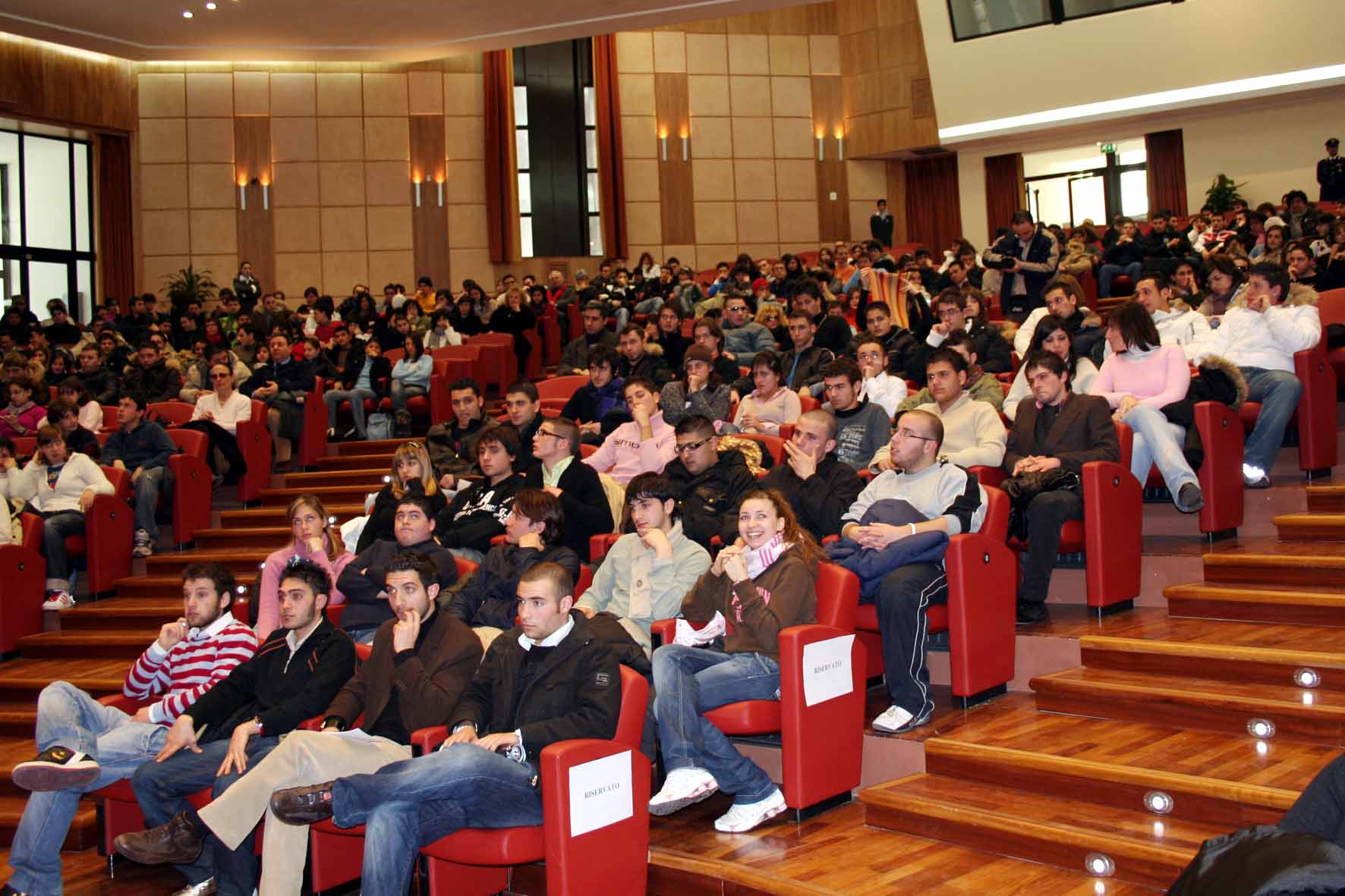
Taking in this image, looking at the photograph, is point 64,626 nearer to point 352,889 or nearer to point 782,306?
point 352,889

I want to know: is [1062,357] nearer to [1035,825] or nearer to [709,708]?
[709,708]

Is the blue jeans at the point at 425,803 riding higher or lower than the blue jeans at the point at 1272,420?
lower

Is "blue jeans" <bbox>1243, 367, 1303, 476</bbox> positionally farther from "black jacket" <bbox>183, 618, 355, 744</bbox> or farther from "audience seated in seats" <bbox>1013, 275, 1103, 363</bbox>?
"black jacket" <bbox>183, 618, 355, 744</bbox>

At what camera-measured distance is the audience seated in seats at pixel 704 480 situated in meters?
4.65

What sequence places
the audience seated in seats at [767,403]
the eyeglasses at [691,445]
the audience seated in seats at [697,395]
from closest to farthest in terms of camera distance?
the eyeglasses at [691,445], the audience seated in seats at [767,403], the audience seated in seats at [697,395]

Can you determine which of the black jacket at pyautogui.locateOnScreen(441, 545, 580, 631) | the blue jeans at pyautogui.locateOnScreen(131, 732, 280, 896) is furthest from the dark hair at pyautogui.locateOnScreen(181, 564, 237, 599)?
the black jacket at pyautogui.locateOnScreen(441, 545, 580, 631)

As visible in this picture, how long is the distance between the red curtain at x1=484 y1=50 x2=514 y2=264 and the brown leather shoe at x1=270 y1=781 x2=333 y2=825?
39.8 feet

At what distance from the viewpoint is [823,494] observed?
4449 mm

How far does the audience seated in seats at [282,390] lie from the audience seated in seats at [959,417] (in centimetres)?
454

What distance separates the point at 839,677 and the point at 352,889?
158 cm

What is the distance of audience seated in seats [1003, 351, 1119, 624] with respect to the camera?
4230 mm

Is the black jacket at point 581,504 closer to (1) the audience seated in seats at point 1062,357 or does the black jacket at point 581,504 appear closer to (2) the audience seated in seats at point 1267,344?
(1) the audience seated in seats at point 1062,357

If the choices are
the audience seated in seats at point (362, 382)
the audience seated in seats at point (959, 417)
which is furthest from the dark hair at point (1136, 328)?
the audience seated in seats at point (362, 382)

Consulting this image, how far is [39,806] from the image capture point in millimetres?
3756
